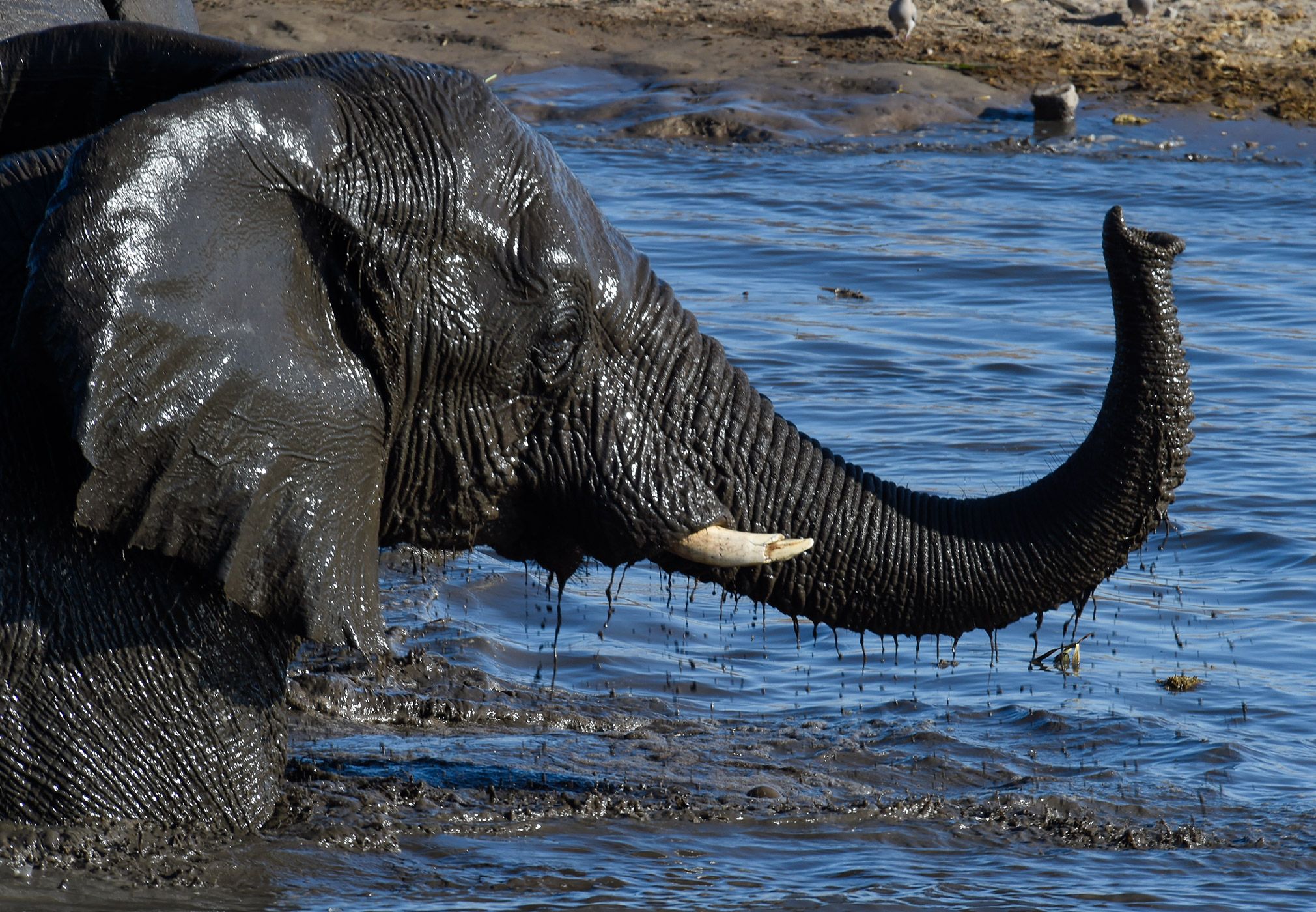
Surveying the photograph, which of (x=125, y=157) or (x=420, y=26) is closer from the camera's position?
(x=125, y=157)

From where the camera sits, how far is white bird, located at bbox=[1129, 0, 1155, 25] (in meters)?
20.1

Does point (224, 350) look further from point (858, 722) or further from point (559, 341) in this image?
point (858, 722)

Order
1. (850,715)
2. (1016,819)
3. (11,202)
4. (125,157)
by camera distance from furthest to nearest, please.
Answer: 1. (850,715)
2. (1016,819)
3. (11,202)
4. (125,157)

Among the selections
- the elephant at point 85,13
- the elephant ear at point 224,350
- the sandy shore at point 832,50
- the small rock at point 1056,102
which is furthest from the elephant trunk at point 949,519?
the sandy shore at point 832,50

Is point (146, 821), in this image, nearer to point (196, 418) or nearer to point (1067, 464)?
point (196, 418)

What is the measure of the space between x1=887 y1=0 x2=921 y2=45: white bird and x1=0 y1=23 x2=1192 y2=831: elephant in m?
16.2

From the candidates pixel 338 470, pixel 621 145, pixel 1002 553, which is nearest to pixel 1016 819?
pixel 1002 553

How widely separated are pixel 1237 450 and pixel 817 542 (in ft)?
17.9

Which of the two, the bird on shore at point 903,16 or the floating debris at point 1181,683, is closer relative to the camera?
the floating debris at point 1181,683

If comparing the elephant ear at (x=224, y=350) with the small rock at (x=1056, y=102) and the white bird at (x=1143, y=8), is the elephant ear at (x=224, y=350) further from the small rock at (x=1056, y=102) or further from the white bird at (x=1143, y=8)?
the white bird at (x=1143, y=8)

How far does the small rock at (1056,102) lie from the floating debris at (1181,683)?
12.0m

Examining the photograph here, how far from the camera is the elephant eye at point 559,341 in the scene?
4105 mm

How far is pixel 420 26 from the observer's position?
2088 centimetres

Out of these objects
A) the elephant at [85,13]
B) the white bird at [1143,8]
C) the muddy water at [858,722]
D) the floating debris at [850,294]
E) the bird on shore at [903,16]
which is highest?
the white bird at [1143,8]
